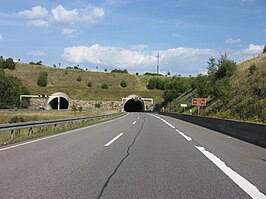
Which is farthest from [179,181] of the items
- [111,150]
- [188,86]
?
[188,86]

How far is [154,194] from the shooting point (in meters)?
6.32

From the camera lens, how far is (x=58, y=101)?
293 ft

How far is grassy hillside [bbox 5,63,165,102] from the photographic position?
361ft

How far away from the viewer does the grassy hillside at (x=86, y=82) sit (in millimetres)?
110000

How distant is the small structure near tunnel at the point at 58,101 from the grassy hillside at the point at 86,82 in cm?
607

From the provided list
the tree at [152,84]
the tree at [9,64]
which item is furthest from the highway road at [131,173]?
the tree at [9,64]

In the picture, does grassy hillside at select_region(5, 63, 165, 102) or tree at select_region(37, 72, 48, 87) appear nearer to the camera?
grassy hillside at select_region(5, 63, 165, 102)

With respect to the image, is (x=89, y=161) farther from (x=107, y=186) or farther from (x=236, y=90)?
(x=236, y=90)

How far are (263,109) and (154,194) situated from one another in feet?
110

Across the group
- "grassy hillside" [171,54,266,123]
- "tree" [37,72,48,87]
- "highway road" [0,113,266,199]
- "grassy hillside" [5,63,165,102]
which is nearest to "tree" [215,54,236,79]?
"grassy hillside" [171,54,266,123]

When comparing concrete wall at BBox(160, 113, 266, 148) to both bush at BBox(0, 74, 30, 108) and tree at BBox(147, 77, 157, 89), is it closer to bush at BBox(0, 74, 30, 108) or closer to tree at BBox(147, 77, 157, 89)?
bush at BBox(0, 74, 30, 108)

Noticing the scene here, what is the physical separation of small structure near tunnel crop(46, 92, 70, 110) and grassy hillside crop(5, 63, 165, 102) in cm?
607

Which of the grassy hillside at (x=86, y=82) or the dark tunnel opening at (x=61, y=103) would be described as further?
the grassy hillside at (x=86, y=82)

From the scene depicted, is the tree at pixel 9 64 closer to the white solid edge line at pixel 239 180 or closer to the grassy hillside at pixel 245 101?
the grassy hillside at pixel 245 101
